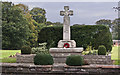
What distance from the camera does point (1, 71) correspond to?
31.1ft

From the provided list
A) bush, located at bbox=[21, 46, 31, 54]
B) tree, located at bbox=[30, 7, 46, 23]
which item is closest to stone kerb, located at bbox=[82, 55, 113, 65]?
bush, located at bbox=[21, 46, 31, 54]

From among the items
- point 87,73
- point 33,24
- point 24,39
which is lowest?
point 87,73

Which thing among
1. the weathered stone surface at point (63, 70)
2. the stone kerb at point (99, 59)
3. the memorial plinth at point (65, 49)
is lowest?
the weathered stone surface at point (63, 70)

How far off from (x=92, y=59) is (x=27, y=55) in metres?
4.16

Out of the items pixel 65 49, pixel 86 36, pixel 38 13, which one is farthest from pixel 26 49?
pixel 38 13

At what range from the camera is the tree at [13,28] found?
83.8 ft

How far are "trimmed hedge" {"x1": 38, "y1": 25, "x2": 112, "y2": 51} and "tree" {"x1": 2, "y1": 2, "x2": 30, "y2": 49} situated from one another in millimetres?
8223

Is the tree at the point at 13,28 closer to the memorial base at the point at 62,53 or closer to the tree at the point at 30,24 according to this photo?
the tree at the point at 30,24

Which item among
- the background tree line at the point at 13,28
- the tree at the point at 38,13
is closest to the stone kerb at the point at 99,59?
the background tree line at the point at 13,28

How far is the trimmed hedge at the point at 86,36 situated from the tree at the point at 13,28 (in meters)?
8.22

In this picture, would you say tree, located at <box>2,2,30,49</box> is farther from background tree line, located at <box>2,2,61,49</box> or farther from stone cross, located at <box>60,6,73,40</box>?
stone cross, located at <box>60,6,73,40</box>

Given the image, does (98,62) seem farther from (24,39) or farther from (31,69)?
(24,39)

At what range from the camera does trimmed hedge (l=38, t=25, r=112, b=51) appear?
18.2m

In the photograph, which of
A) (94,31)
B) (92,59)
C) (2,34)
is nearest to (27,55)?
(92,59)
